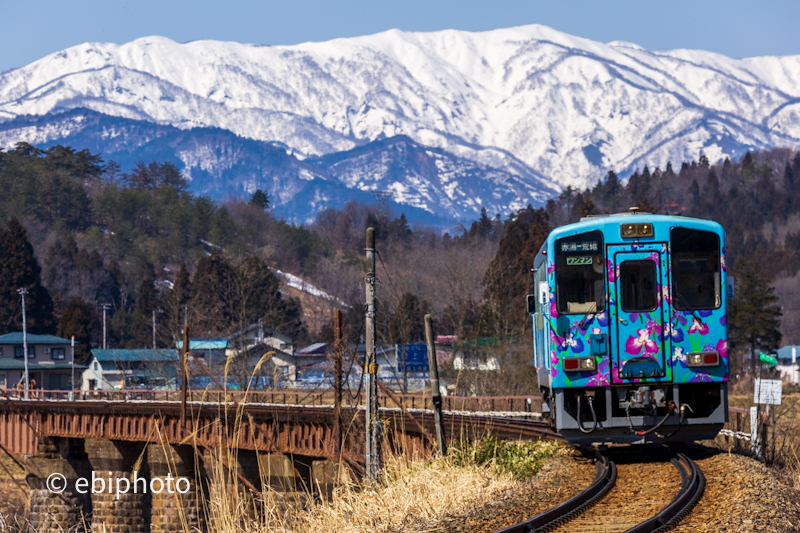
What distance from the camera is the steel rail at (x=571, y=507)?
12.4 m

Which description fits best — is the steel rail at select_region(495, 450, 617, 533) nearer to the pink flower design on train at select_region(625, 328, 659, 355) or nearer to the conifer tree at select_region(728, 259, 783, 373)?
the pink flower design on train at select_region(625, 328, 659, 355)

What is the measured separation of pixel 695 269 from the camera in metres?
18.0

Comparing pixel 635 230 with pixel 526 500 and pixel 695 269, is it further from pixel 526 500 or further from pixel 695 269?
pixel 526 500

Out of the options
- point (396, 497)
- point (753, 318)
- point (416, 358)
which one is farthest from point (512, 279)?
point (396, 497)

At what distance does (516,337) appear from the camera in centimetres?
7356

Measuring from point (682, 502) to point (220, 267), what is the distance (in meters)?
103

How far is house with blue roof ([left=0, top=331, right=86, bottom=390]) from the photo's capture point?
93.6 metres

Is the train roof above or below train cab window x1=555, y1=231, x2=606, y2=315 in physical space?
above

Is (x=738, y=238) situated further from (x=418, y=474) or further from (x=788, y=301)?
(x=418, y=474)

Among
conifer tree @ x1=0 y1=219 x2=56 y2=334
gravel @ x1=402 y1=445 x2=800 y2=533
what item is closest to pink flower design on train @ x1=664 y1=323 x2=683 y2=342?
Result: gravel @ x1=402 y1=445 x2=800 y2=533

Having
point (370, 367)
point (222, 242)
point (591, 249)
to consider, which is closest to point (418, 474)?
point (370, 367)

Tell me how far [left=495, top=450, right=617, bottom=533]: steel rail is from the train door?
1834 millimetres

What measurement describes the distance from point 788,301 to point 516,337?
8742 centimetres

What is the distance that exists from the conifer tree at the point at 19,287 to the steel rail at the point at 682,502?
327 feet
